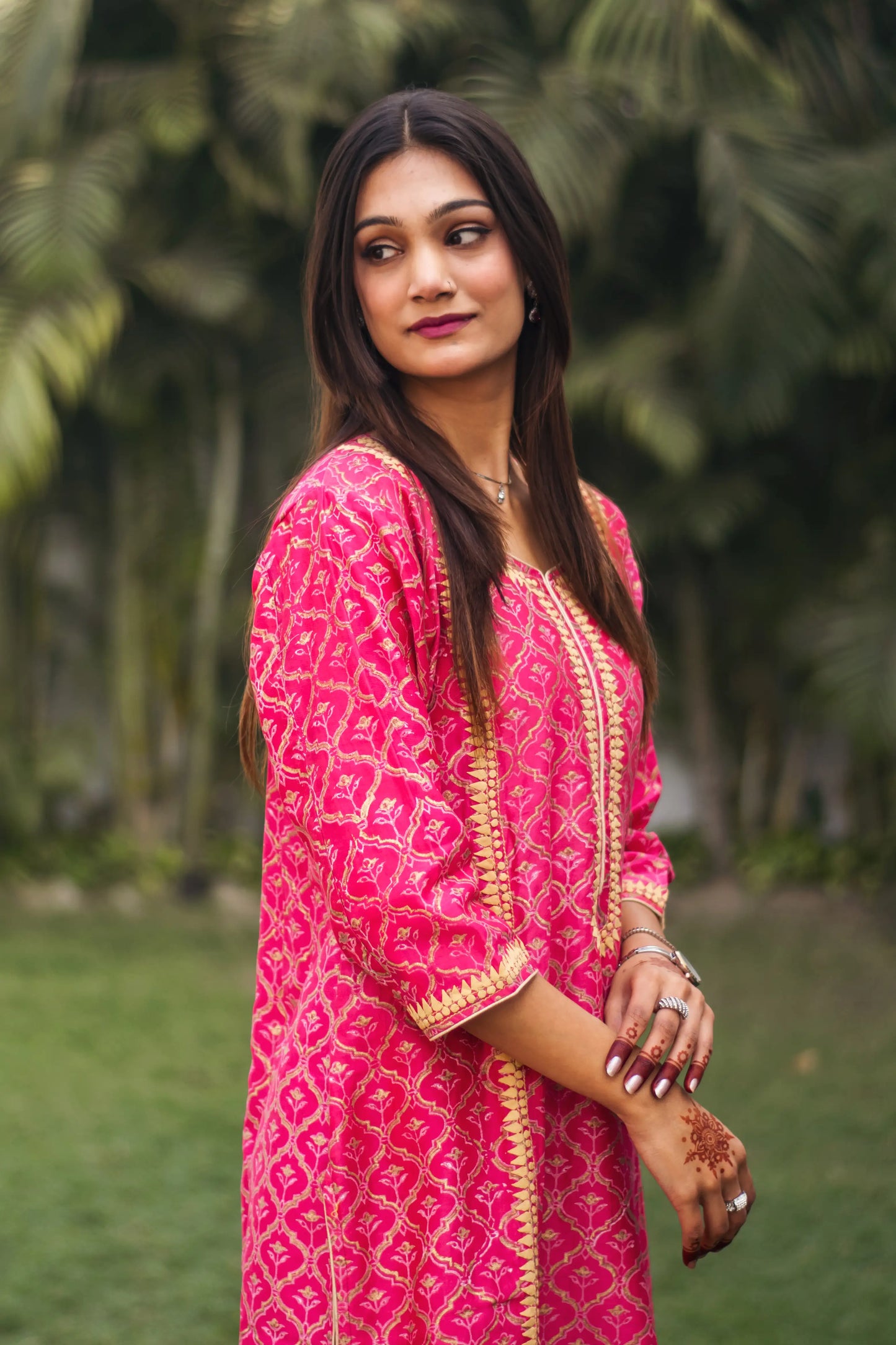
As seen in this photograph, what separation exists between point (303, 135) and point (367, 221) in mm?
4348

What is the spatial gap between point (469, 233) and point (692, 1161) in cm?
85

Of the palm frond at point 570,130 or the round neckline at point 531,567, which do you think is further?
the palm frond at point 570,130

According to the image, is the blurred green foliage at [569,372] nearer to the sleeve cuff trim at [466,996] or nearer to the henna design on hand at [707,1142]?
the henna design on hand at [707,1142]

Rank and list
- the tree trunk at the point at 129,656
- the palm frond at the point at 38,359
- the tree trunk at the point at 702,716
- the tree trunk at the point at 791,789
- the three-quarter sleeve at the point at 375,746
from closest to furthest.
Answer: the three-quarter sleeve at the point at 375,746 → the palm frond at the point at 38,359 → the tree trunk at the point at 702,716 → the tree trunk at the point at 791,789 → the tree trunk at the point at 129,656

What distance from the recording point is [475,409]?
145 centimetres

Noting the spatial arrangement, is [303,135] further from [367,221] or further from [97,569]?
[367,221]

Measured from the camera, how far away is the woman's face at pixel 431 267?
4.38 ft

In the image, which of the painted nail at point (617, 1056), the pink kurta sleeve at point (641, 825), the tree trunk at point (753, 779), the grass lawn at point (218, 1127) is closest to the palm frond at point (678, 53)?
the tree trunk at point (753, 779)

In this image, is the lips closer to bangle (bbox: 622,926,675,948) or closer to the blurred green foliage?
bangle (bbox: 622,926,675,948)

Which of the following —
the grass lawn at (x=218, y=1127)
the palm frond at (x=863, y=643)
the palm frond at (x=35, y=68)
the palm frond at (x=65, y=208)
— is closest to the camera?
the grass lawn at (x=218, y=1127)

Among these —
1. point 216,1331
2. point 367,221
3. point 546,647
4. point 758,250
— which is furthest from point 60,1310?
point 758,250

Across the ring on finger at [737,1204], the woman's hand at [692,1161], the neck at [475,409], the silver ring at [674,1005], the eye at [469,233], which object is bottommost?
the ring on finger at [737,1204]

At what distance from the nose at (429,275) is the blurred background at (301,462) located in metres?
2.79

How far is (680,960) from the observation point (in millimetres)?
1427
